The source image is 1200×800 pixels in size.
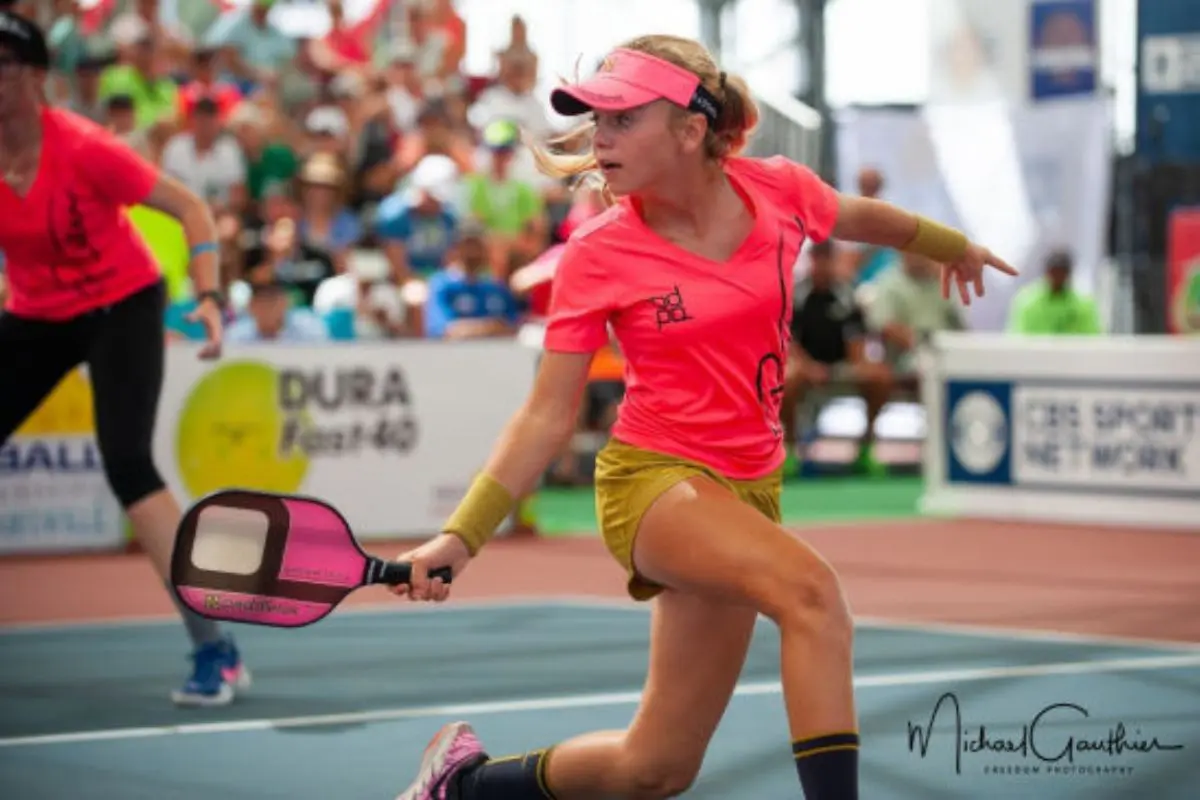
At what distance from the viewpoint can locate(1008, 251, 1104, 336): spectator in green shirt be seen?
642 inches

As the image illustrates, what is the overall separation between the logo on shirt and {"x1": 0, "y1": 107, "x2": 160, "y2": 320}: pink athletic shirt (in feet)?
10.0

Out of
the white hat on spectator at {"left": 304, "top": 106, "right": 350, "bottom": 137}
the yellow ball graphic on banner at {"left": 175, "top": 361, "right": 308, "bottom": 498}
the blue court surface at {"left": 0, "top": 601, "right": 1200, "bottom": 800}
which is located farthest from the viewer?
the white hat on spectator at {"left": 304, "top": 106, "right": 350, "bottom": 137}

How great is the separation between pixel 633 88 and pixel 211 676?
366 cm

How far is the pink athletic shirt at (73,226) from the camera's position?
722 cm

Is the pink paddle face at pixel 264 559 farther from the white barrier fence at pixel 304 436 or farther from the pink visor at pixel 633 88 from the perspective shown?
the white barrier fence at pixel 304 436

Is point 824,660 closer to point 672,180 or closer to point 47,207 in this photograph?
point 672,180

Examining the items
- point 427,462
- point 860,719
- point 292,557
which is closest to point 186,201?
point 860,719

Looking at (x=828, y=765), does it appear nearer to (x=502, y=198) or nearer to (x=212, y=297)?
(x=212, y=297)

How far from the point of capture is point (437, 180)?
53.8ft

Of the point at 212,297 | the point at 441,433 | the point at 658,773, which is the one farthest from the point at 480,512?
the point at 441,433

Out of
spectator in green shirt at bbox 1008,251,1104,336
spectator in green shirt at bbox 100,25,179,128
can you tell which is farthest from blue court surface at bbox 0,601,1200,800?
spectator in green shirt at bbox 1008,251,1104,336

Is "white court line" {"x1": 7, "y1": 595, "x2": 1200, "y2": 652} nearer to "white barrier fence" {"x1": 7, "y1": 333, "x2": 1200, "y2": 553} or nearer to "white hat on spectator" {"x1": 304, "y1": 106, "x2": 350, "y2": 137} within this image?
"white barrier fence" {"x1": 7, "y1": 333, "x2": 1200, "y2": 553}

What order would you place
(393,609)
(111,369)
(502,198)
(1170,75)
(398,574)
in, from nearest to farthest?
1. (398,574)
2. (111,369)
3. (393,609)
4. (1170,75)
5. (502,198)

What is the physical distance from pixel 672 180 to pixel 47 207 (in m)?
3.13
